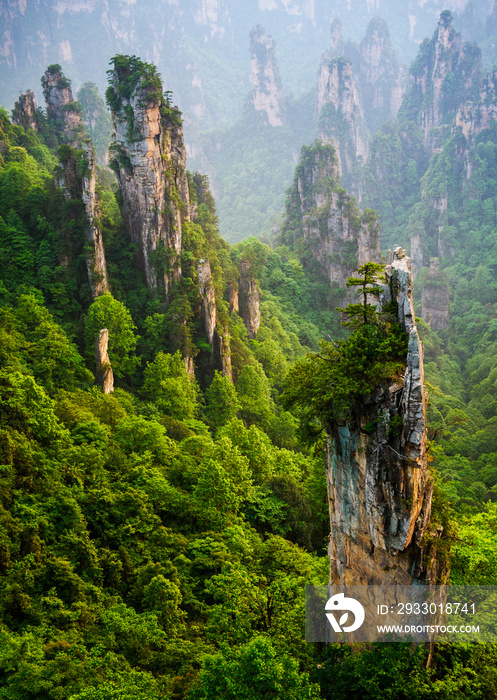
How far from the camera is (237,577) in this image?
19.3 m

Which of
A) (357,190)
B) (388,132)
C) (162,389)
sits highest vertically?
(388,132)

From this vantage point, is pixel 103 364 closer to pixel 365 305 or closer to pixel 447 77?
pixel 365 305

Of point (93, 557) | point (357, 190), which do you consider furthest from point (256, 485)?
point (357, 190)

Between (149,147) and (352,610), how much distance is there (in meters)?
39.5

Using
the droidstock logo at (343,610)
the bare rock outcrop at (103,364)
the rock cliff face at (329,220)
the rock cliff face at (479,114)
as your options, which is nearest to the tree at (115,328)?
the bare rock outcrop at (103,364)

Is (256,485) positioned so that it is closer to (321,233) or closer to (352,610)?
(352,610)

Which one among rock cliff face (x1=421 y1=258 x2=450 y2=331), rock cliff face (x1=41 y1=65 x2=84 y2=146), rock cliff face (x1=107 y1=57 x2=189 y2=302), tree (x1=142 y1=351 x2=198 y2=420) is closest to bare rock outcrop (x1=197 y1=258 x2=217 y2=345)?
rock cliff face (x1=107 y1=57 x2=189 y2=302)

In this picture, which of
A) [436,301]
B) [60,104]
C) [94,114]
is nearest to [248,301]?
[60,104]

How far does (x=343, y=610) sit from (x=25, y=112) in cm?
6417

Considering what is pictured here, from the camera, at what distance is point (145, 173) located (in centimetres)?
4738

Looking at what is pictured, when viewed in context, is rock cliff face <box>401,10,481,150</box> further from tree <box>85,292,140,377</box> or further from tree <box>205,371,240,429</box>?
tree <box>85,292,140,377</box>

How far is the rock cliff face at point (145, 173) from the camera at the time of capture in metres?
46.9

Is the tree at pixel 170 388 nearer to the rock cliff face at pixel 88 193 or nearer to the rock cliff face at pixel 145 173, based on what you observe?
the rock cliff face at pixel 88 193

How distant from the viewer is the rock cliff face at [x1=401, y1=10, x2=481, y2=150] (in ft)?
482
